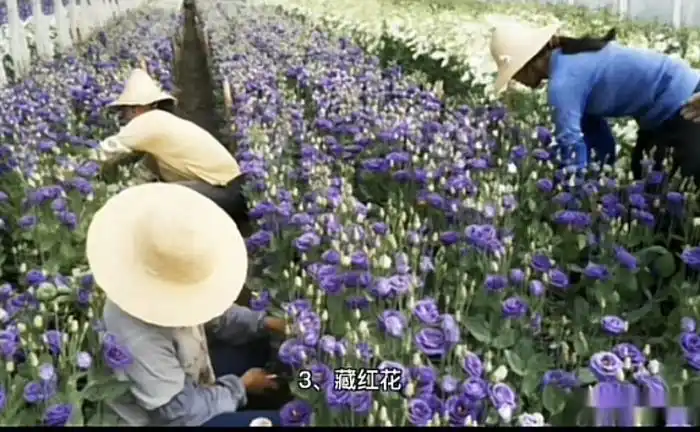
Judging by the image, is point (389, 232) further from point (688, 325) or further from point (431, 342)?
Answer: point (688, 325)

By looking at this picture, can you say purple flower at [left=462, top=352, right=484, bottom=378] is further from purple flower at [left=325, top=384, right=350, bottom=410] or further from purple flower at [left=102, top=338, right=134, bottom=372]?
Result: purple flower at [left=102, top=338, right=134, bottom=372]

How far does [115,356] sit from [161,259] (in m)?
0.15

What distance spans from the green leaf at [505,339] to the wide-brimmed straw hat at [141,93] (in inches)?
25.8

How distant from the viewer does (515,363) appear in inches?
60.8

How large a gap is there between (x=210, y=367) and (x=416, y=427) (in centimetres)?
36

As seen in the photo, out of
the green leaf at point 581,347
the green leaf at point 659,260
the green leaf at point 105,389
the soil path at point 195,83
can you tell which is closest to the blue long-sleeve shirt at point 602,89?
the green leaf at point 659,260

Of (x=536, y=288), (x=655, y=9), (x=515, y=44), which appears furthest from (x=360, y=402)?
(x=655, y=9)

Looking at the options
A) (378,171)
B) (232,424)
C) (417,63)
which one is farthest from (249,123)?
(232,424)

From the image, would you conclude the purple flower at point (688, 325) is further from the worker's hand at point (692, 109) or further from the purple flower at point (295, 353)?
the purple flower at point (295, 353)

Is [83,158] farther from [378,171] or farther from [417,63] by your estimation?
[417,63]

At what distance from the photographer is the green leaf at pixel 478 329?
5.09 ft

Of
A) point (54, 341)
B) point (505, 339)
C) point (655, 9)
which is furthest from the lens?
point (655, 9)

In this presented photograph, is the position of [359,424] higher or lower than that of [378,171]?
lower

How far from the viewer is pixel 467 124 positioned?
1.94 meters
